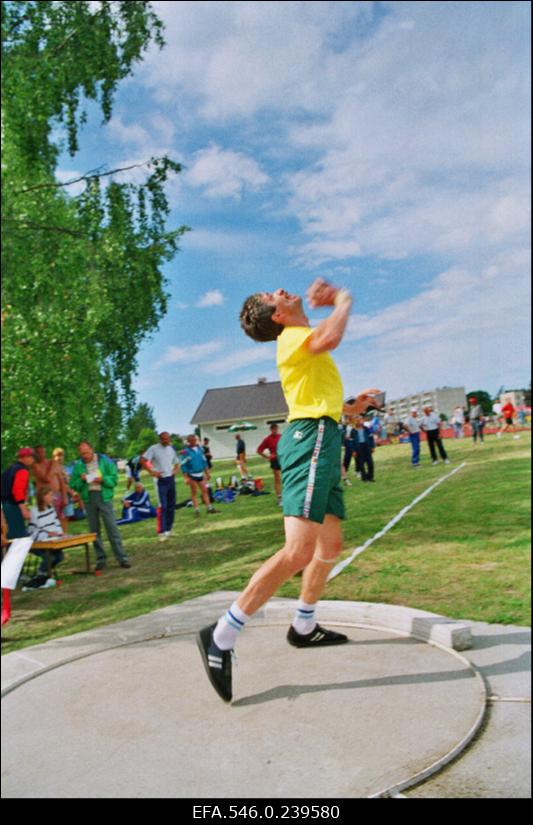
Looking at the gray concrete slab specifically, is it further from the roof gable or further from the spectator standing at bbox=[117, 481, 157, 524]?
the roof gable

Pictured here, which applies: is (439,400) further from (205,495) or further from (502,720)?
(502,720)

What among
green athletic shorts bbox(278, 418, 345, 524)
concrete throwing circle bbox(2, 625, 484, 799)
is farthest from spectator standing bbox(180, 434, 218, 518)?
green athletic shorts bbox(278, 418, 345, 524)

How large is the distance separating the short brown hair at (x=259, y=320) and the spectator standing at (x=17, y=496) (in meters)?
0.73

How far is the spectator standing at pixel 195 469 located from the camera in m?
1.51

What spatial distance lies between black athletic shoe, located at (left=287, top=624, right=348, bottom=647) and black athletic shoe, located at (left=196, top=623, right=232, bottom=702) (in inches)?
6.8

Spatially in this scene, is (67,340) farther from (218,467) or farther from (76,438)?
(218,467)

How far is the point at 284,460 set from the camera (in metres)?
0.71

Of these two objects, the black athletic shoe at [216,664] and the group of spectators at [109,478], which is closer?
the black athletic shoe at [216,664]

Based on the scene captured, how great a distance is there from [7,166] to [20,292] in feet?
0.73

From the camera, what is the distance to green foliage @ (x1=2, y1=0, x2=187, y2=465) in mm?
1192


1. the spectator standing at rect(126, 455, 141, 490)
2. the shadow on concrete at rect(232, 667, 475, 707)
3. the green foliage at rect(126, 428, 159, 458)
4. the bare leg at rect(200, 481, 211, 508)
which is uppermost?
the green foliage at rect(126, 428, 159, 458)

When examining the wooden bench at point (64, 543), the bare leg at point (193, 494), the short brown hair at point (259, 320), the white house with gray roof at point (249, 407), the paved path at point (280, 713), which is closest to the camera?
the short brown hair at point (259, 320)

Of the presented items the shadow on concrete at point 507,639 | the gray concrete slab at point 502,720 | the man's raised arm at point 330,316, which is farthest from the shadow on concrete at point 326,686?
the shadow on concrete at point 507,639

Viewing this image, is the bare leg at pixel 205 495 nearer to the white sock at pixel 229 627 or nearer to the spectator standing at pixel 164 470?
the spectator standing at pixel 164 470
